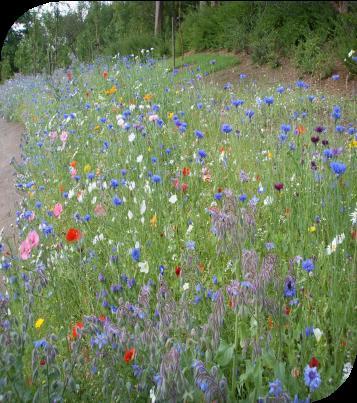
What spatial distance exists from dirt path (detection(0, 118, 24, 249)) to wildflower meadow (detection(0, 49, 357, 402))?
19 cm

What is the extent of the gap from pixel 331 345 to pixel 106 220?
150 cm

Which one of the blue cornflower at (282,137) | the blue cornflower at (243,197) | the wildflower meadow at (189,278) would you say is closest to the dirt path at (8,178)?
the wildflower meadow at (189,278)

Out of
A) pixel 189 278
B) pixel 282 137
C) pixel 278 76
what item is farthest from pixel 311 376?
pixel 278 76

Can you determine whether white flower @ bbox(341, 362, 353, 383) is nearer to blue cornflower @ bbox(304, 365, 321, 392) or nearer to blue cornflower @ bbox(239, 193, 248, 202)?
blue cornflower @ bbox(304, 365, 321, 392)

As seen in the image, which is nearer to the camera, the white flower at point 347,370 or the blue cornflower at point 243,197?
the white flower at point 347,370

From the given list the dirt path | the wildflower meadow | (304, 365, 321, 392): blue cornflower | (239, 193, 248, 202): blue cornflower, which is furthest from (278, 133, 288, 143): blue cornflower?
(304, 365, 321, 392): blue cornflower

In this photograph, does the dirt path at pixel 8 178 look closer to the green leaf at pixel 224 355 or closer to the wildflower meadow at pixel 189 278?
the wildflower meadow at pixel 189 278

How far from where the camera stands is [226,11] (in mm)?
1880

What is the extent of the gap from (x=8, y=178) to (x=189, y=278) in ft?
12.0

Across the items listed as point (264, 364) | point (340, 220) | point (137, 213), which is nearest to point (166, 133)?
point (137, 213)

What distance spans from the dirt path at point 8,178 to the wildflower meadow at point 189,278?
0.63 feet

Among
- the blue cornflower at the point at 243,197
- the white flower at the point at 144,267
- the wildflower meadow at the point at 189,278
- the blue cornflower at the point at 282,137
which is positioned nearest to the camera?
the wildflower meadow at the point at 189,278

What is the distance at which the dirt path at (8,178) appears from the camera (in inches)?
131

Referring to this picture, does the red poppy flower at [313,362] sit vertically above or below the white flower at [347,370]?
above
